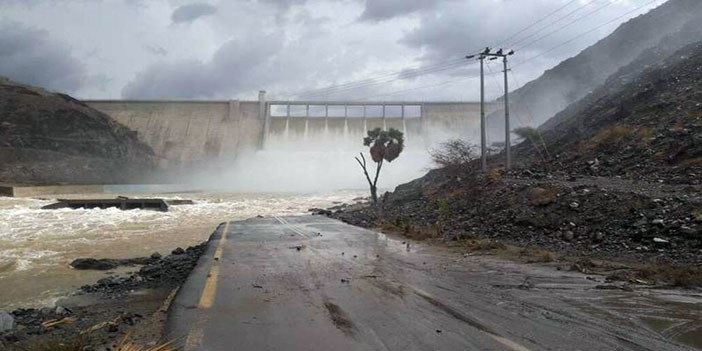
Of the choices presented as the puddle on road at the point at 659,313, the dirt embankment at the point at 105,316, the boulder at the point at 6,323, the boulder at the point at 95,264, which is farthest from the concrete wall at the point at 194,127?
the puddle on road at the point at 659,313

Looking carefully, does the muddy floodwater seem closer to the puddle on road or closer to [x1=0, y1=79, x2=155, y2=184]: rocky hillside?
the puddle on road

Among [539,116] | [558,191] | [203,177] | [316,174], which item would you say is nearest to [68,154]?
[203,177]

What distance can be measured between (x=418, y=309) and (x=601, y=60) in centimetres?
7596

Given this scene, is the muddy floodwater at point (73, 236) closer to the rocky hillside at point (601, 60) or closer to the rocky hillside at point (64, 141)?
the rocky hillside at point (64, 141)

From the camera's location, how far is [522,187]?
19.2 meters

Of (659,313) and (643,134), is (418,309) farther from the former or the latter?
(643,134)

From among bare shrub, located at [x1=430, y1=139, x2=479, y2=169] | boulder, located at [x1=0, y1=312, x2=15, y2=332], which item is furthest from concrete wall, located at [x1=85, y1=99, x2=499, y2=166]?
boulder, located at [x1=0, y1=312, x2=15, y2=332]

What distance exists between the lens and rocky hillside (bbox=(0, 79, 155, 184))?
244 feet

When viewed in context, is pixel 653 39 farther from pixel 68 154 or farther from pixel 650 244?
pixel 68 154

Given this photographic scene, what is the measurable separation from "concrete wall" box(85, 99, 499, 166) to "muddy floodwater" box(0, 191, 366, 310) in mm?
37311

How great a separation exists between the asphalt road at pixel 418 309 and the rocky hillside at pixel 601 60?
51640 millimetres

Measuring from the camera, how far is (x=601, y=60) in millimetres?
73250

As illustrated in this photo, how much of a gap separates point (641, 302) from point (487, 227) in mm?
10228

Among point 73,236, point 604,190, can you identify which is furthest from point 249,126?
point 604,190
